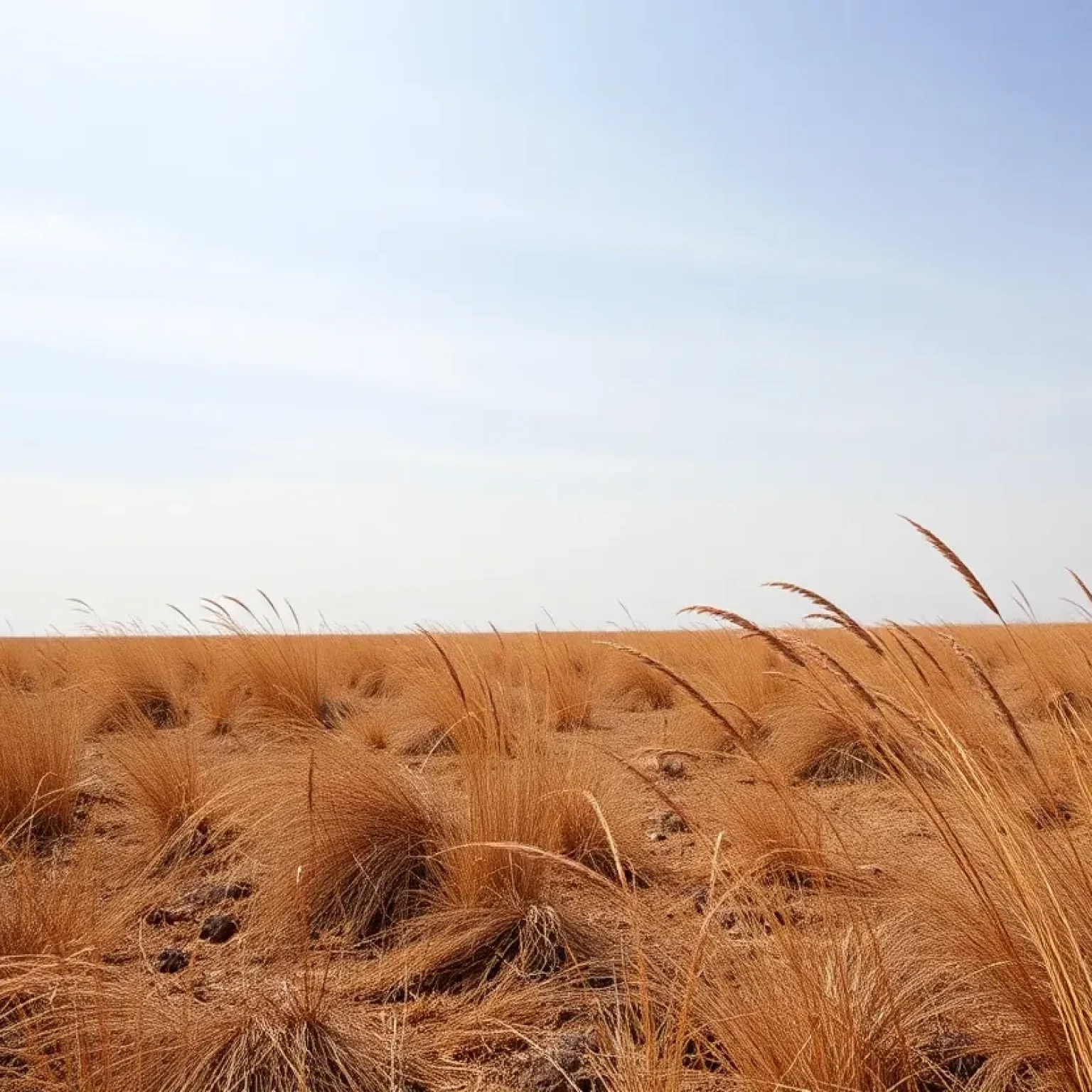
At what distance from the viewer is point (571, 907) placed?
2.86 metres

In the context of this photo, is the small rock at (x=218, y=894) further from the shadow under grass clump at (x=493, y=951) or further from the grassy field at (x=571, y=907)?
the shadow under grass clump at (x=493, y=951)

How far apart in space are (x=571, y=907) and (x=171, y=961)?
3.66 feet

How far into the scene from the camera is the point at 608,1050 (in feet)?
6.18

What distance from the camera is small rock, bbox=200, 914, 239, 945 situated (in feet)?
9.05

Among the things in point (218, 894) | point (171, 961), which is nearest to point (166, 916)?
point (218, 894)

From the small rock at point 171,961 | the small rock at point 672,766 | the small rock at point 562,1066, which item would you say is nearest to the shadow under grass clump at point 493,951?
the small rock at point 562,1066

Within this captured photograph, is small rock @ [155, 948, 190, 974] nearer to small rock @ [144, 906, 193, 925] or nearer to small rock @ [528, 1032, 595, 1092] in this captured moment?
small rock @ [144, 906, 193, 925]

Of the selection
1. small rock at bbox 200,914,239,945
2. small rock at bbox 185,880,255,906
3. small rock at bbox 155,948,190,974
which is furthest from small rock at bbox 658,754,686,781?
small rock at bbox 155,948,190,974

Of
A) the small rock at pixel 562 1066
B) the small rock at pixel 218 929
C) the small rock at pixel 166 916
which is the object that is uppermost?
the small rock at pixel 562 1066

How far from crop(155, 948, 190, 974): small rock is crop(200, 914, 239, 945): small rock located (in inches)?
6.7

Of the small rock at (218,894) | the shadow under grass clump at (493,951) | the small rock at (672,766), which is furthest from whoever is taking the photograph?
the small rock at (672,766)

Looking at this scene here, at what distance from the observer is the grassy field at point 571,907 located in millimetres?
1587

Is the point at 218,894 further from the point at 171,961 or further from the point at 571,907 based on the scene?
the point at 571,907

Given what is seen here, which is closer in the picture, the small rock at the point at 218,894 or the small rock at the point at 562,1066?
the small rock at the point at 562,1066
